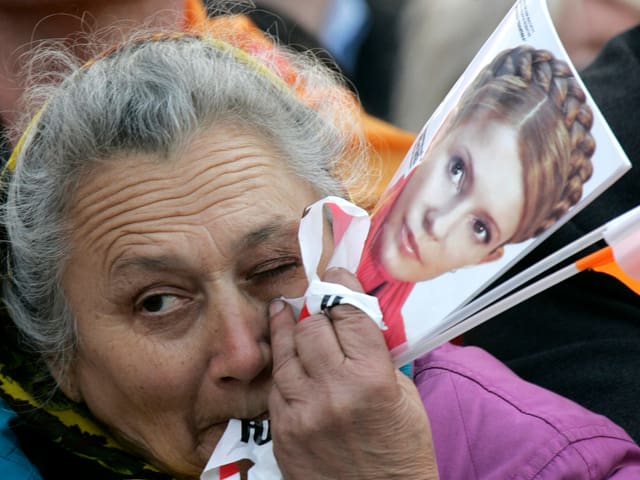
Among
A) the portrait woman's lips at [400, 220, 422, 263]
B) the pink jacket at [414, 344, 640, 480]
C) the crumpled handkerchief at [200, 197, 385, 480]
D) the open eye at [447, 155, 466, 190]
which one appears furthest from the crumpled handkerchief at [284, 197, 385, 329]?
the pink jacket at [414, 344, 640, 480]

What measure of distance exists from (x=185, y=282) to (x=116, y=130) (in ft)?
1.19

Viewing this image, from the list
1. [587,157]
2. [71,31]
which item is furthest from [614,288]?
[71,31]

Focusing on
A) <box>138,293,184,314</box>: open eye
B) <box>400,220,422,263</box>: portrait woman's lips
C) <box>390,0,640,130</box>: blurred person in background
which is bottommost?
<box>400,220,422,263</box>: portrait woman's lips

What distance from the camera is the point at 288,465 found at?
6.29ft

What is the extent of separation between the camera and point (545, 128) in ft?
5.53

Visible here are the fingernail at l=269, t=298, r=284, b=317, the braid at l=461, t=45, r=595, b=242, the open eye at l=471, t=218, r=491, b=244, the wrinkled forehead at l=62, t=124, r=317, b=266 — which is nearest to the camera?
the braid at l=461, t=45, r=595, b=242

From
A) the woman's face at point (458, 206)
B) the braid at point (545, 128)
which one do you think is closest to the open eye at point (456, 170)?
the woman's face at point (458, 206)

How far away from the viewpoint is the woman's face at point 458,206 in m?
1.71

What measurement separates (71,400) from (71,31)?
1.02 meters

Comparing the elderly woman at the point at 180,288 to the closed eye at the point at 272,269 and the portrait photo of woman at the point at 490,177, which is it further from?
the portrait photo of woman at the point at 490,177

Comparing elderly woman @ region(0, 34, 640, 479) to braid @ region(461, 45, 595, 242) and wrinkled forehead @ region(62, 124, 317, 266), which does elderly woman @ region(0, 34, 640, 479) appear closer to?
wrinkled forehead @ region(62, 124, 317, 266)

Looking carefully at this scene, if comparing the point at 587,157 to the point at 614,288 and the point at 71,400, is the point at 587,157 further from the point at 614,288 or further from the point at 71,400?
the point at 71,400

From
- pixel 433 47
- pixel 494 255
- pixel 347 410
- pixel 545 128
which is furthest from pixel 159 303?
pixel 433 47

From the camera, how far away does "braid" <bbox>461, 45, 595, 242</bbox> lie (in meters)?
1.62
